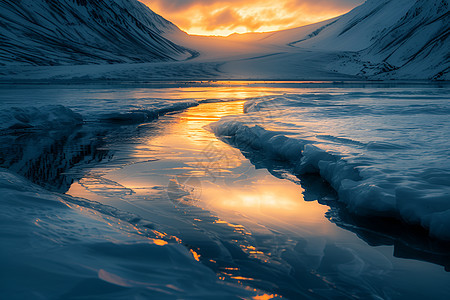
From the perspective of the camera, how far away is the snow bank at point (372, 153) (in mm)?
2523

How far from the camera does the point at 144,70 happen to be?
116ft

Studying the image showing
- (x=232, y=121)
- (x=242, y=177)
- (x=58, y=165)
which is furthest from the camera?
(x=232, y=121)

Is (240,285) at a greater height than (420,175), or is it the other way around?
(420,175)

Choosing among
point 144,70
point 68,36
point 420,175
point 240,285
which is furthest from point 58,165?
point 68,36

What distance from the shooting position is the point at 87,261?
157 centimetres

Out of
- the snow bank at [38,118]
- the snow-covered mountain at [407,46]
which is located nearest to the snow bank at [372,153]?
the snow bank at [38,118]

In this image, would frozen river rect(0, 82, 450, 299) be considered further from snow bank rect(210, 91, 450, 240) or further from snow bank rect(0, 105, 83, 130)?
snow bank rect(0, 105, 83, 130)

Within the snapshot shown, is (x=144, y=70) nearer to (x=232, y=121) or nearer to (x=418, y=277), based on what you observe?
(x=232, y=121)

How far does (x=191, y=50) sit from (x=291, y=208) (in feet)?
242

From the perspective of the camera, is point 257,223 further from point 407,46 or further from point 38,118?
point 407,46

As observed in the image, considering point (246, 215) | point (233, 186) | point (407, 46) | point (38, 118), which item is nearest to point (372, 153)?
point (233, 186)

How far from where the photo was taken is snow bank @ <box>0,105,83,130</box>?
7055mm

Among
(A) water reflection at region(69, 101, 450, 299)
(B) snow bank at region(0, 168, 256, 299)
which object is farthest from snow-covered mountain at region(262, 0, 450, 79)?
(B) snow bank at region(0, 168, 256, 299)

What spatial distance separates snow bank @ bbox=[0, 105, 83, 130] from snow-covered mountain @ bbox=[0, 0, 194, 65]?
42935 mm
